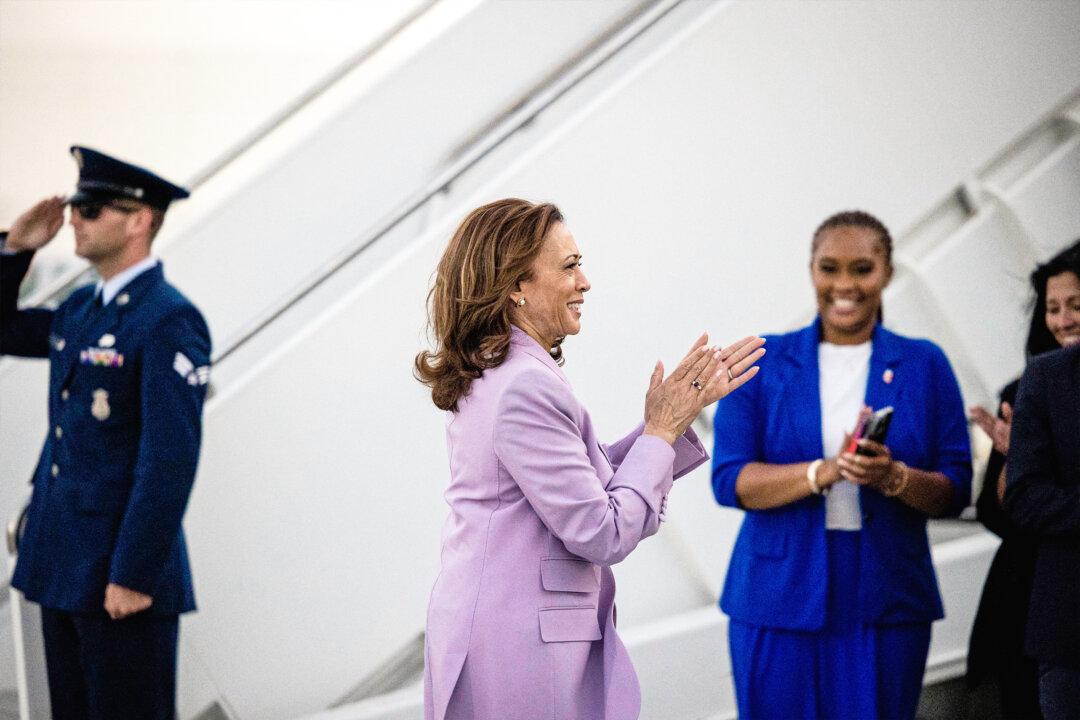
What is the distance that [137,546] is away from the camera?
241 cm

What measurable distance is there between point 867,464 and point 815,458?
7.4 inches

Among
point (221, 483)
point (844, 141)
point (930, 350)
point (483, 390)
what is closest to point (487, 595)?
point (483, 390)

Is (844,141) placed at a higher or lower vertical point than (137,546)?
higher

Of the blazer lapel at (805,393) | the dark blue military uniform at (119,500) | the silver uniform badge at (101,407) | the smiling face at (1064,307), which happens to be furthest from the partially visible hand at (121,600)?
the smiling face at (1064,307)

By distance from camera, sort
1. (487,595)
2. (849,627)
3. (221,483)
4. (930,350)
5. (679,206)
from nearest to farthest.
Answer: (487,595), (849,627), (930,350), (221,483), (679,206)

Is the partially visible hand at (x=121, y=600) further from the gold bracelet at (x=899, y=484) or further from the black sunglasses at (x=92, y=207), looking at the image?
the gold bracelet at (x=899, y=484)

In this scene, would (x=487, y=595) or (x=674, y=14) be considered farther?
(x=674, y=14)

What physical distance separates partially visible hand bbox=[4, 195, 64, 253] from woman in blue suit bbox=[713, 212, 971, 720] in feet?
5.55

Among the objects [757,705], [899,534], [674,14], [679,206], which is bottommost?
[757,705]

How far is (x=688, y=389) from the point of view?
174cm

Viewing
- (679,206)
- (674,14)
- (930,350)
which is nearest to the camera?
(930,350)

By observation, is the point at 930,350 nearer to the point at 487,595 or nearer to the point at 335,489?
the point at 487,595

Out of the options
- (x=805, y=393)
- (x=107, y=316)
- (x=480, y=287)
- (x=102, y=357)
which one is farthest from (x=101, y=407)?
(x=805, y=393)

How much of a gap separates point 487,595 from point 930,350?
1387 millimetres
